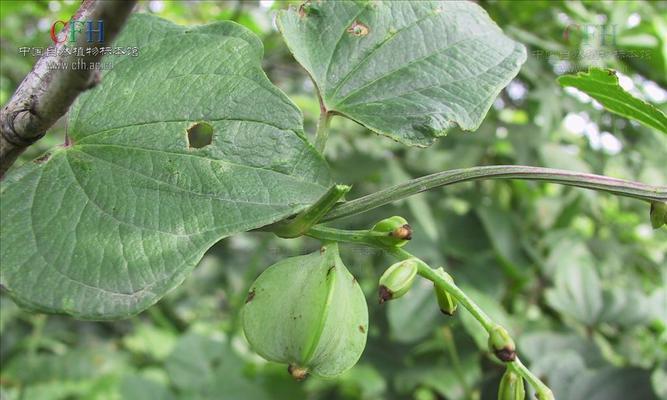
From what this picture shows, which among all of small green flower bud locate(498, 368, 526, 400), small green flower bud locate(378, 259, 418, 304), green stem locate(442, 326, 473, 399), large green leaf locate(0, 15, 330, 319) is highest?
large green leaf locate(0, 15, 330, 319)

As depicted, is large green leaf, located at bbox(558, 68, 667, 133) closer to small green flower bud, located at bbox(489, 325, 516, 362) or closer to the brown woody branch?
small green flower bud, located at bbox(489, 325, 516, 362)

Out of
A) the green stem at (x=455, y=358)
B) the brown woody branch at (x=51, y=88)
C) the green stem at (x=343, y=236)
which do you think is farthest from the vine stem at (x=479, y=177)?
the green stem at (x=455, y=358)

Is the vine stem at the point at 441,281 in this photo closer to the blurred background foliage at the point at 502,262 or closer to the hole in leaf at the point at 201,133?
the hole in leaf at the point at 201,133

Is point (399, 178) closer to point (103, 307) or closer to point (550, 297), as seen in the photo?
point (550, 297)

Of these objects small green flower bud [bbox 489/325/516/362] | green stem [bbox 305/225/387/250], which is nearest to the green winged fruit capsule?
green stem [bbox 305/225/387/250]

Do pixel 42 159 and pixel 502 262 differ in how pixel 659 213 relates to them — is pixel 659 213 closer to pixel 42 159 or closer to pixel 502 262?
pixel 42 159

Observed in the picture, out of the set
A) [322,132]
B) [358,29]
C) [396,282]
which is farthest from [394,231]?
[358,29]
